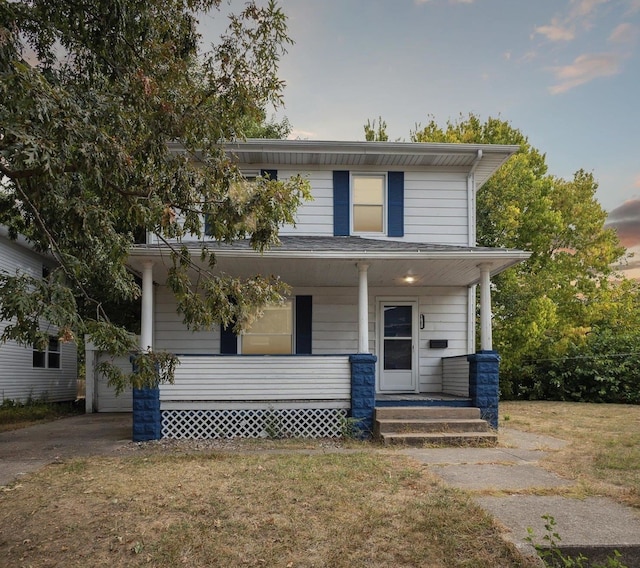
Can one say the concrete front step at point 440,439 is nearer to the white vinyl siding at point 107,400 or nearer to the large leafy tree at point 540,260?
the large leafy tree at point 540,260

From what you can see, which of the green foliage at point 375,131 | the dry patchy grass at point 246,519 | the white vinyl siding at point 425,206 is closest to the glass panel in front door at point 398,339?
the white vinyl siding at point 425,206

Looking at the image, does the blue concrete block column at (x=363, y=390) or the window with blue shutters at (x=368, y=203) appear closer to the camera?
the blue concrete block column at (x=363, y=390)

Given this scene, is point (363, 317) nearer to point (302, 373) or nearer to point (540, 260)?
point (302, 373)

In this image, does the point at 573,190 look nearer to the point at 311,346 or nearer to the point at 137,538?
the point at 311,346

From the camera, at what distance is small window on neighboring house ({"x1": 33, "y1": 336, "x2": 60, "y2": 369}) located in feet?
42.5

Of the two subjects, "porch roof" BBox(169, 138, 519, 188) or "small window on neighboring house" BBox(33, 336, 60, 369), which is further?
"small window on neighboring house" BBox(33, 336, 60, 369)

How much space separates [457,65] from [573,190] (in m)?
7.51

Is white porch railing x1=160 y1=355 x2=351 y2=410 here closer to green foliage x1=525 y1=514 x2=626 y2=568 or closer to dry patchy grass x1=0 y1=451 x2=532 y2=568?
dry patchy grass x1=0 y1=451 x2=532 y2=568

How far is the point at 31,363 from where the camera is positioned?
1254 centimetres

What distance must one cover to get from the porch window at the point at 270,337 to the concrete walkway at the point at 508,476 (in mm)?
2740

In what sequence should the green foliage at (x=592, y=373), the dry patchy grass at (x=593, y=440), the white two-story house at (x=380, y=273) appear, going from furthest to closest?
the green foliage at (x=592, y=373) → the white two-story house at (x=380, y=273) → the dry patchy grass at (x=593, y=440)

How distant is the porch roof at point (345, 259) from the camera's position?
7.80m

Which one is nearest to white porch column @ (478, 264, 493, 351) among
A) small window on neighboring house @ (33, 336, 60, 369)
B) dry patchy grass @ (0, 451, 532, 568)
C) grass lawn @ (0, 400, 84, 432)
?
dry patchy grass @ (0, 451, 532, 568)

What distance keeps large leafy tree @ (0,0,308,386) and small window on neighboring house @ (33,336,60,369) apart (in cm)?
841
